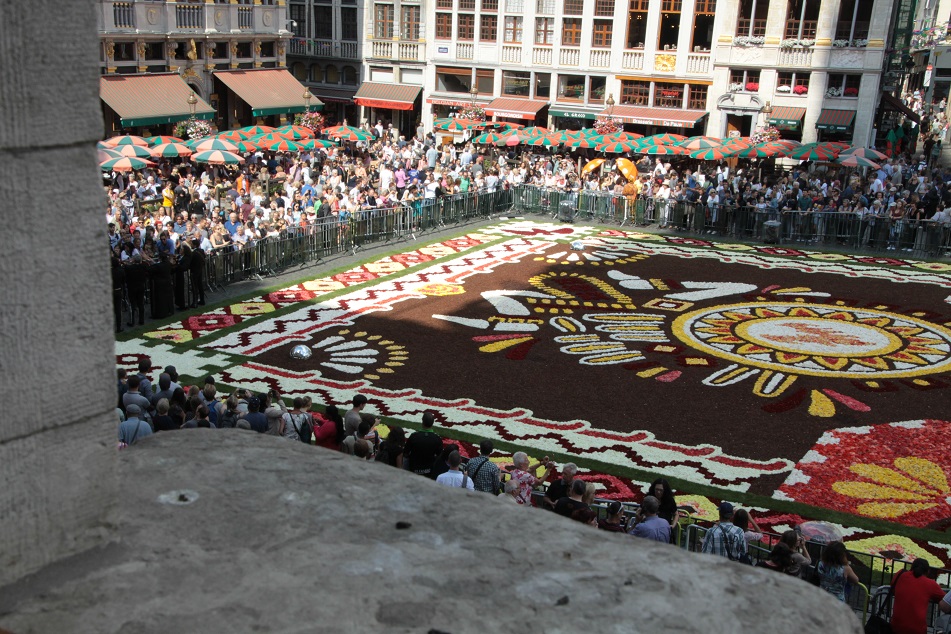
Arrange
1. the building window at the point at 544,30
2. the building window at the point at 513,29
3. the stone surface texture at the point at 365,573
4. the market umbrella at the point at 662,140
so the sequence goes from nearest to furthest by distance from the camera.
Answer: the stone surface texture at the point at 365,573 < the market umbrella at the point at 662,140 < the building window at the point at 544,30 < the building window at the point at 513,29

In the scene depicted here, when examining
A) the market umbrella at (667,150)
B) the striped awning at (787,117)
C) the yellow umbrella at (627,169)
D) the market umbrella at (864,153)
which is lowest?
the yellow umbrella at (627,169)

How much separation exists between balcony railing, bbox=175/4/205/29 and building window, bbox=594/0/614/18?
16625 millimetres

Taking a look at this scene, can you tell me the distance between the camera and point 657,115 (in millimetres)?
44500

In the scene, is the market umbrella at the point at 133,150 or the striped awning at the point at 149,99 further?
the striped awning at the point at 149,99

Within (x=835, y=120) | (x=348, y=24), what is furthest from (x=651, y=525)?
(x=348, y=24)

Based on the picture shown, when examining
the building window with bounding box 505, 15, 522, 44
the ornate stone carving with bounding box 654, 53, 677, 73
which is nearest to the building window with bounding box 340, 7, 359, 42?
the building window with bounding box 505, 15, 522, 44

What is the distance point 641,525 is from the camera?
9.65 meters

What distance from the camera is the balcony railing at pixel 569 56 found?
152 feet

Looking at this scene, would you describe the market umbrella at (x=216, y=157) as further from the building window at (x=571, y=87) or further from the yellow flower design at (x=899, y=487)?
the yellow flower design at (x=899, y=487)

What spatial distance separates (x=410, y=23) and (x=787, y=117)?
18533 mm

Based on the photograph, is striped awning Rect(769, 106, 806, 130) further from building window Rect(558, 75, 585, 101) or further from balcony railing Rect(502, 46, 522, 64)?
balcony railing Rect(502, 46, 522, 64)

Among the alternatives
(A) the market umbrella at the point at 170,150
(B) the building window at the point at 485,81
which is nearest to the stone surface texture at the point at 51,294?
(A) the market umbrella at the point at 170,150

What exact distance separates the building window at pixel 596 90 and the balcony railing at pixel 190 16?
1674 centimetres

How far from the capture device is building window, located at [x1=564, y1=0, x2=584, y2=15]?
151 ft
